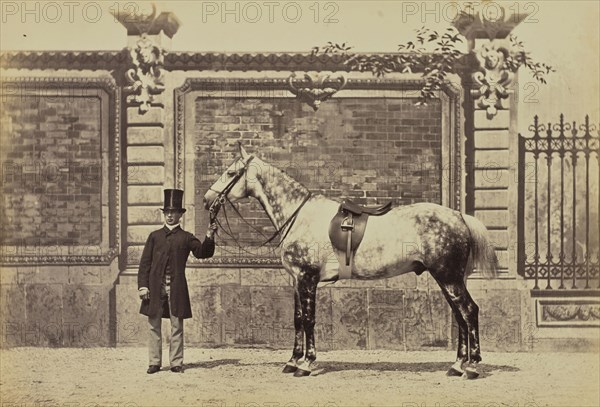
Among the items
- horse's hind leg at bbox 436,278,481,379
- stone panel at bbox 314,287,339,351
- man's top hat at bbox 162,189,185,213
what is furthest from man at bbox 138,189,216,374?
horse's hind leg at bbox 436,278,481,379

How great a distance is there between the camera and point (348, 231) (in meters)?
9.28

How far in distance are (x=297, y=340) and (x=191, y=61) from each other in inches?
145

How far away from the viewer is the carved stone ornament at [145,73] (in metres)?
10.7

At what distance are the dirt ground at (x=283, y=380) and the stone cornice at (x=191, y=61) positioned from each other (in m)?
3.39

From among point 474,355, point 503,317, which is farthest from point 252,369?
point 503,317

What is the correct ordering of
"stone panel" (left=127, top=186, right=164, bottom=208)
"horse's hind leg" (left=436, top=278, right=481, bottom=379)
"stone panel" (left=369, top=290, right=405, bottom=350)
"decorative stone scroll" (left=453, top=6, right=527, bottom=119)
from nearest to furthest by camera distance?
"horse's hind leg" (left=436, top=278, right=481, bottom=379) < "decorative stone scroll" (left=453, top=6, right=527, bottom=119) < "stone panel" (left=369, top=290, right=405, bottom=350) < "stone panel" (left=127, top=186, right=164, bottom=208)

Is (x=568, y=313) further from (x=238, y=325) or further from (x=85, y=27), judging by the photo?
(x=85, y=27)

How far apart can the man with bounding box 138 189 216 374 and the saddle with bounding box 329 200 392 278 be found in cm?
131

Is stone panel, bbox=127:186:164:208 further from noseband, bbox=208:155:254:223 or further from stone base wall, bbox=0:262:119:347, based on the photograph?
noseband, bbox=208:155:254:223

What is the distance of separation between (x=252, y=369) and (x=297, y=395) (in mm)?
973

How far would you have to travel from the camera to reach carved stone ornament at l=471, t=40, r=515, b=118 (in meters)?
10.6

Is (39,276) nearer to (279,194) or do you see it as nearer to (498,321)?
(279,194)

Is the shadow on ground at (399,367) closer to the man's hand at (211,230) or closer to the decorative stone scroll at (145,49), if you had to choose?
the man's hand at (211,230)

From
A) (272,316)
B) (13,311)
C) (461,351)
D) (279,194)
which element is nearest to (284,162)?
(279,194)
